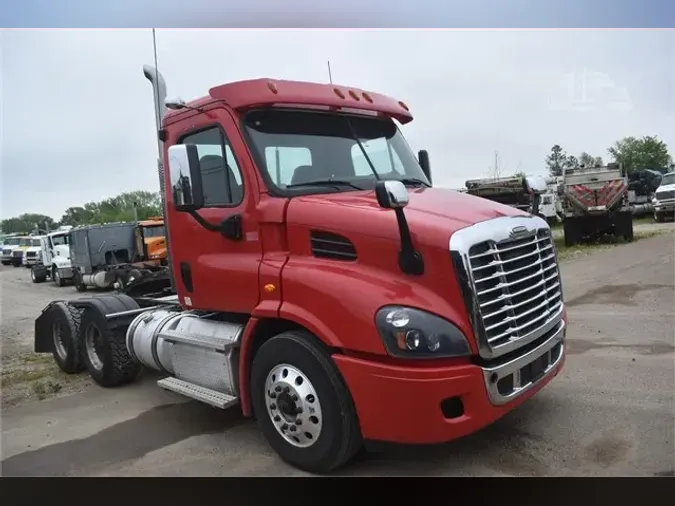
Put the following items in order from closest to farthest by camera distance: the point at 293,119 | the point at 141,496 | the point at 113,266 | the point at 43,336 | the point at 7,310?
the point at 141,496
the point at 293,119
the point at 43,336
the point at 7,310
the point at 113,266

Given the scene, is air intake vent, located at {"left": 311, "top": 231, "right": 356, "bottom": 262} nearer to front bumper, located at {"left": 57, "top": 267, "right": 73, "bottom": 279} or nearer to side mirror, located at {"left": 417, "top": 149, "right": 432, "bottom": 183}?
side mirror, located at {"left": 417, "top": 149, "right": 432, "bottom": 183}

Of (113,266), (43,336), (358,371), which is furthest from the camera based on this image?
(113,266)

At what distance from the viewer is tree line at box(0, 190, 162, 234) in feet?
19.9

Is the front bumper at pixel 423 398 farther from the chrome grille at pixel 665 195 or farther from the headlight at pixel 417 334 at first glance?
the chrome grille at pixel 665 195

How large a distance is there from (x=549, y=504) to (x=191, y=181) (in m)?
3.07

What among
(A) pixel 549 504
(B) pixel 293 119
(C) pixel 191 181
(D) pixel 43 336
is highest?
(B) pixel 293 119

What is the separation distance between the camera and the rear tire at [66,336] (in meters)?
6.35

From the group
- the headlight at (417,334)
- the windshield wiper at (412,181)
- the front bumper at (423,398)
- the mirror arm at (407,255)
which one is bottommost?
the front bumper at (423,398)

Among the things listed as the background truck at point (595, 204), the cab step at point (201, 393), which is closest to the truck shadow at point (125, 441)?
the cab step at point (201, 393)

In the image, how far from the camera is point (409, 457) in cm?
381

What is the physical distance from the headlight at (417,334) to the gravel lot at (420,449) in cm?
67

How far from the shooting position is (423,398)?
10.3 ft

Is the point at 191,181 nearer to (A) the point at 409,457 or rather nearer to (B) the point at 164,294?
(A) the point at 409,457

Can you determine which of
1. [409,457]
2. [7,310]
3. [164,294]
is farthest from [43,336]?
[7,310]
